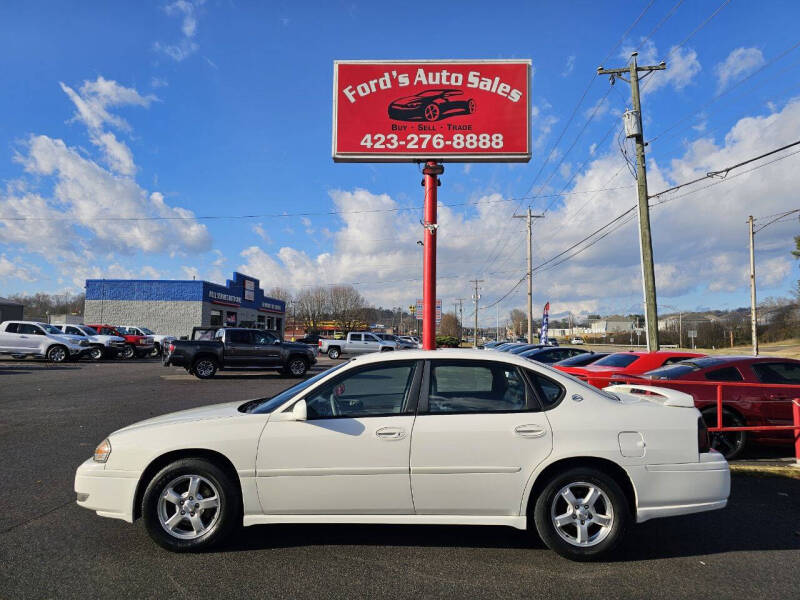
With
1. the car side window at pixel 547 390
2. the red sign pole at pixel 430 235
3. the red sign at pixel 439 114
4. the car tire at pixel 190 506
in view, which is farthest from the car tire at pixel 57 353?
the car side window at pixel 547 390

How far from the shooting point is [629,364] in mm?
11148

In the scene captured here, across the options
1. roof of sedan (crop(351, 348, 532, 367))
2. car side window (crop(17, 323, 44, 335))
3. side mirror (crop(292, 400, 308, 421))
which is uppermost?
car side window (crop(17, 323, 44, 335))

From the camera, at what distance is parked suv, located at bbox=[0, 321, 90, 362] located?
22.9 meters

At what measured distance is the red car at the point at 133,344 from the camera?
93.9 feet

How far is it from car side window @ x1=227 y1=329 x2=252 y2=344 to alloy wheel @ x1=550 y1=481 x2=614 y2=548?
1678 cm

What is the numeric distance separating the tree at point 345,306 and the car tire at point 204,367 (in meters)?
67.6

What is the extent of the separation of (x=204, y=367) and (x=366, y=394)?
1582cm

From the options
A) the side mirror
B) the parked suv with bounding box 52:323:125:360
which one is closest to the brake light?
the side mirror

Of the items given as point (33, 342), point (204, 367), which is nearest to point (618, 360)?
point (204, 367)

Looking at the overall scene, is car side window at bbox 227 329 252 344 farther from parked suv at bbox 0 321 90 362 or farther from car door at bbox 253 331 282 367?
parked suv at bbox 0 321 90 362

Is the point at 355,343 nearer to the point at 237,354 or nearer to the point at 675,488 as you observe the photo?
the point at 237,354

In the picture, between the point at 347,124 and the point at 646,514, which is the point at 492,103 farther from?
the point at 646,514

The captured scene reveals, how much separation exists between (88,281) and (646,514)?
50481 millimetres

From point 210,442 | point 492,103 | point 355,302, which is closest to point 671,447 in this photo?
point 210,442
